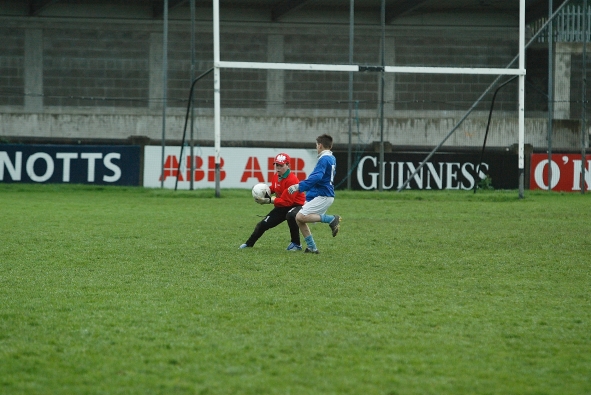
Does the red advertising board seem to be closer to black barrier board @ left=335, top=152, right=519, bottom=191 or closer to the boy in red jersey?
black barrier board @ left=335, top=152, right=519, bottom=191

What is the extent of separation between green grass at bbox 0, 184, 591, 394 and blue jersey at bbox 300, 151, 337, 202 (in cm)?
82

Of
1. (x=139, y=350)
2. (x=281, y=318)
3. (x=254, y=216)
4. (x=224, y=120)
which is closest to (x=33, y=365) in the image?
(x=139, y=350)

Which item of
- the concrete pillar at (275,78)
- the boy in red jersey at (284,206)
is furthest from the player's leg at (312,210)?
the concrete pillar at (275,78)

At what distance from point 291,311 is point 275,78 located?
87.4 feet

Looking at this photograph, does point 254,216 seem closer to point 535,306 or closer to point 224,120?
point 535,306

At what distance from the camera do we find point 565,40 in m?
32.2

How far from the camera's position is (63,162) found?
A: 2542 centimetres

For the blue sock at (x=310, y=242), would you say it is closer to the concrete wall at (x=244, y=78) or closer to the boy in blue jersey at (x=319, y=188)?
the boy in blue jersey at (x=319, y=188)

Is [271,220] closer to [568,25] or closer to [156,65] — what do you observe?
[156,65]

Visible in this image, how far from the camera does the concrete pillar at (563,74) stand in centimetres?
3209

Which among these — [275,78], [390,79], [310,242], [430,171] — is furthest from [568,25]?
[310,242]

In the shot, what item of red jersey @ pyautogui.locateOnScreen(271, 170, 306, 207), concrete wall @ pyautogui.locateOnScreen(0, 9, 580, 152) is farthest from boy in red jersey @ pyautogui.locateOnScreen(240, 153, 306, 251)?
concrete wall @ pyautogui.locateOnScreen(0, 9, 580, 152)

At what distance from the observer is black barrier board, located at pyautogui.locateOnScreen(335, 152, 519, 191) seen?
25.7 m

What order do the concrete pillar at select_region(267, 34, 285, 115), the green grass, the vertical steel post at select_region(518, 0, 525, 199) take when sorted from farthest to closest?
the concrete pillar at select_region(267, 34, 285, 115) < the vertical steel post at select_region(518, 0, 525, 199) < the green grass
